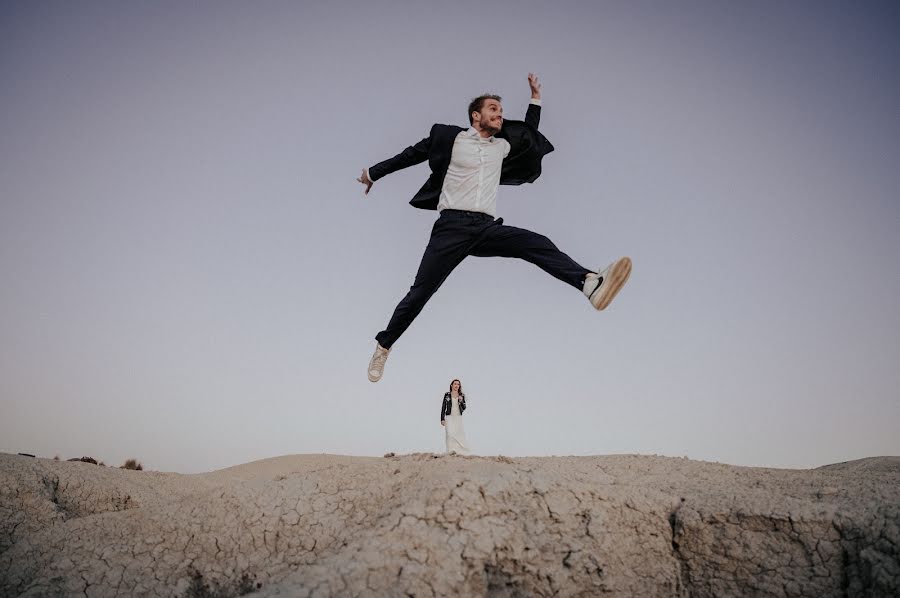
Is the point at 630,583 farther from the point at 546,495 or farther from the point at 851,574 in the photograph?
the point at 851,574

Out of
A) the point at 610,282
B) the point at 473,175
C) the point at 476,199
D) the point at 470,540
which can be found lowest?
the point at 470,540

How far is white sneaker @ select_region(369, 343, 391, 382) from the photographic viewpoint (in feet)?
16.6

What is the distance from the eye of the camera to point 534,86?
4996 mm

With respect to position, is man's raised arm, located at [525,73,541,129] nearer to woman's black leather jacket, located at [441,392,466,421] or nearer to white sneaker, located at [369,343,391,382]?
white sneaker, located at [369,343,391,382]

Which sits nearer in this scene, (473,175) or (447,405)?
(473,175)

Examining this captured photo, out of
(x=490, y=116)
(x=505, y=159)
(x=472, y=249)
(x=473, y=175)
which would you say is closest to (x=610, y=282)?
(x=472, y=249)

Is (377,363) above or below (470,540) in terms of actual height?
above

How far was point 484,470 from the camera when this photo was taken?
10.9 feet

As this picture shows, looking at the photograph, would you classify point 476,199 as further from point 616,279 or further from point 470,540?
point 470,540

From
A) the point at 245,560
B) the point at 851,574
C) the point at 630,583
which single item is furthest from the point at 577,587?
the point at 245,560

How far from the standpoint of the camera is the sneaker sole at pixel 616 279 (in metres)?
4.13

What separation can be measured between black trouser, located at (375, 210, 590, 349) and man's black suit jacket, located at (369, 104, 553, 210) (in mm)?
445

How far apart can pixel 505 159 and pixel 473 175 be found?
475mm

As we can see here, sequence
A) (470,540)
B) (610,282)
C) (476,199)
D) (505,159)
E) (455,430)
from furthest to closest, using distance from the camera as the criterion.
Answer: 1. (455,430)
2. (505,159)
3. (476,199)
4. (610,282)
5. (470,540)
